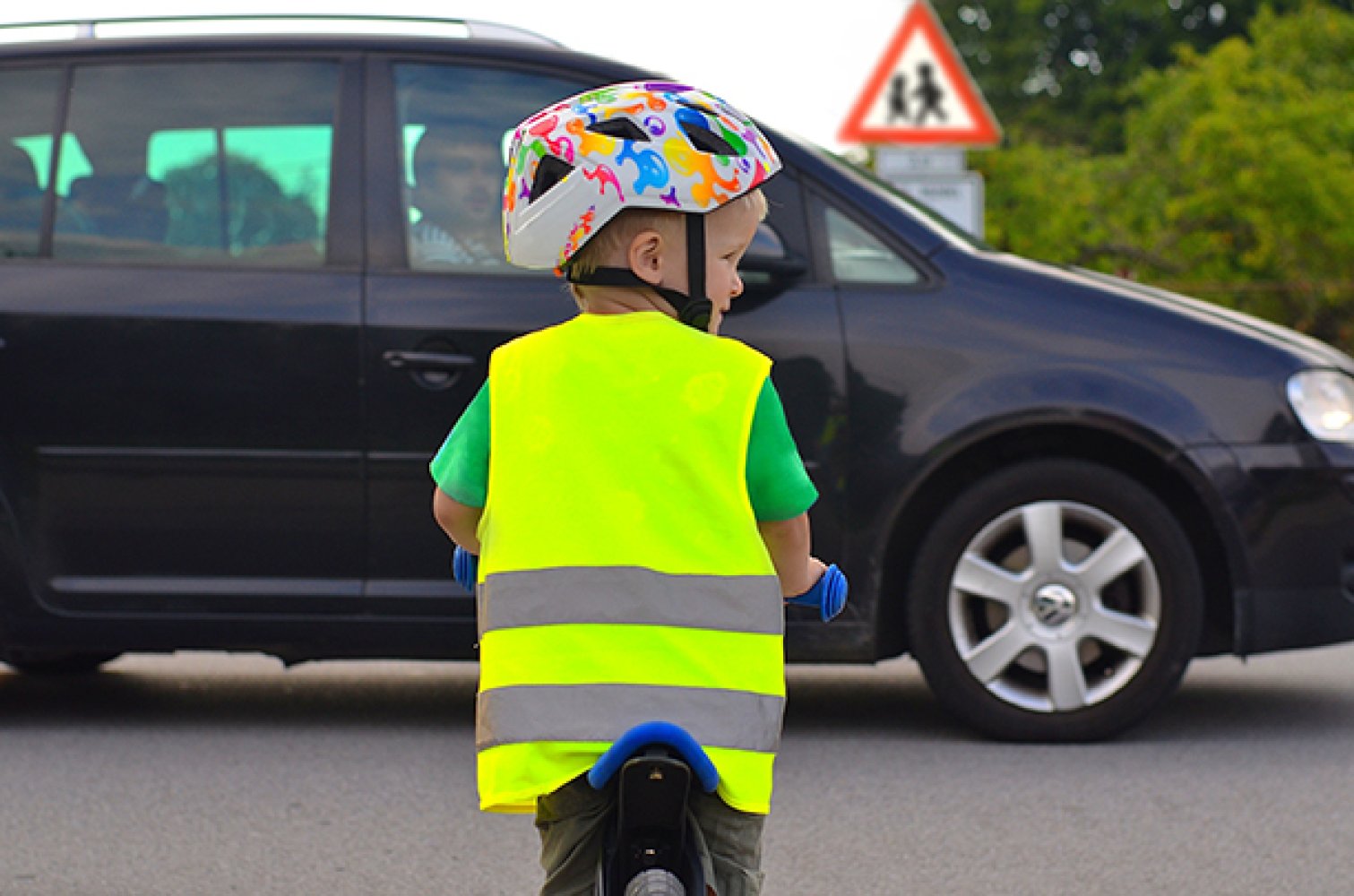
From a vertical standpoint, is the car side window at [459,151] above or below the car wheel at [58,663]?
above

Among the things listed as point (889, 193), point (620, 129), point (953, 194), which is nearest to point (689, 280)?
point (620, 129)

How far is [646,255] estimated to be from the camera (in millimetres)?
2312

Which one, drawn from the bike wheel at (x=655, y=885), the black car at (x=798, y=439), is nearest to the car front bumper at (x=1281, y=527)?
the black car at (x=798, y=439)

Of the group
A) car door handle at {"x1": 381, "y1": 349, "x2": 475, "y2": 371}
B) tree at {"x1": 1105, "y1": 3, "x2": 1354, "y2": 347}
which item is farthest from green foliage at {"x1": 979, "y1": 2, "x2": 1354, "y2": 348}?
car door handle at {"x1": 381, "y1": 349, "x2": 475, "y2": 371}

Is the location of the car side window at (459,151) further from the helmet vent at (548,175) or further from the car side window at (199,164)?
the helmet vent at (548,175)

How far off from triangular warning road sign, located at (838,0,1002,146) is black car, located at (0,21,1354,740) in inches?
155

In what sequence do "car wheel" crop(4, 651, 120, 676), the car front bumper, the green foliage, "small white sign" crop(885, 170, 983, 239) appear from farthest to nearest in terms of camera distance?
1. the green foliage
2. "small white sign" crop(885, 170, 983, 239)
3. "car wheel" crop(4, 651, 120, 676)
4. the car front bumper

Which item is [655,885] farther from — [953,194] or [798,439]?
[953,194]

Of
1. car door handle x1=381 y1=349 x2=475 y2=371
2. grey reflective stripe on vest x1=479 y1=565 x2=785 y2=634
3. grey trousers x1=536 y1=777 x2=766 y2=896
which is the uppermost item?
grey reflective stripe on vest x1=479 y1=565 x2=785 y2=634

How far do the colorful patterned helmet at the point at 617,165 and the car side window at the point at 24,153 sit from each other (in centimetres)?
384

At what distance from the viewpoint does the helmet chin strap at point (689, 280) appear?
231cm

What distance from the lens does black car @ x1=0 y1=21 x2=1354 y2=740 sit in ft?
18.3

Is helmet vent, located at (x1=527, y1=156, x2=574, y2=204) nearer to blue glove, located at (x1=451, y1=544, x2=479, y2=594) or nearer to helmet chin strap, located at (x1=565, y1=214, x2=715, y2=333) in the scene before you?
helmet chin strap, located at (x1=565, y1=214, x2=715, y2=333)

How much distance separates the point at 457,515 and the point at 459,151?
3.58m
